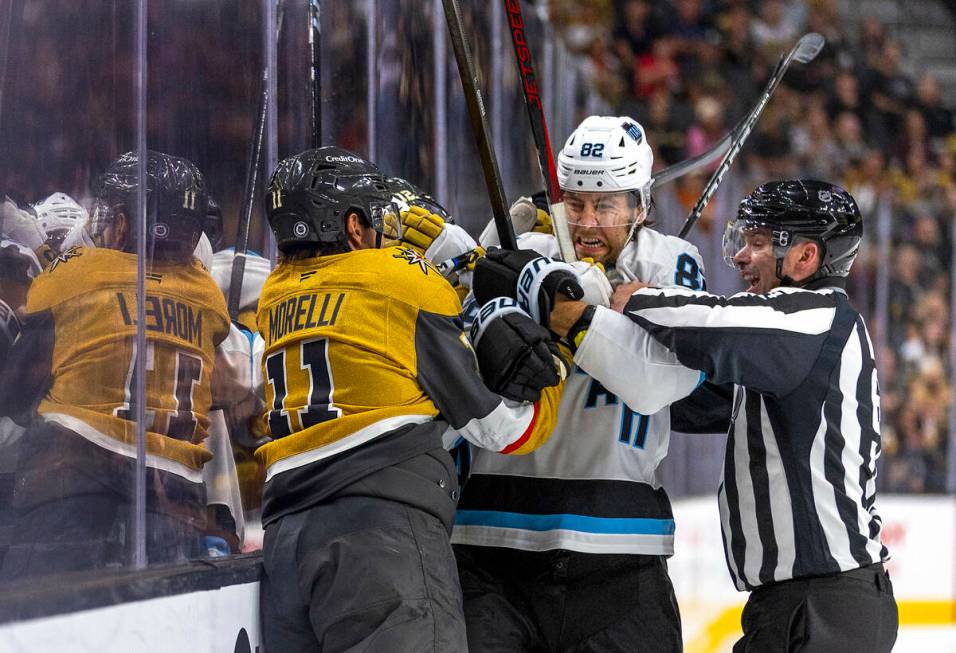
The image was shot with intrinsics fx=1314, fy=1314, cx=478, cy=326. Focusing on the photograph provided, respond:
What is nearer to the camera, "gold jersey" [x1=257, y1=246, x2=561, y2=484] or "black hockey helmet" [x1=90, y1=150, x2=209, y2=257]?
"black hockey helmet" [x1=90, y1=150, x2=209, y2=257]

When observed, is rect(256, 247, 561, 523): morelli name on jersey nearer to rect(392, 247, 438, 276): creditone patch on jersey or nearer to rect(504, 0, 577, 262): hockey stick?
rect(392, 247, 438, 276): creditone patch on jersey

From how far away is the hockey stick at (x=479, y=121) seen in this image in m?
2.22

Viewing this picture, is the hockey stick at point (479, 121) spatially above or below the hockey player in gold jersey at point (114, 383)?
above

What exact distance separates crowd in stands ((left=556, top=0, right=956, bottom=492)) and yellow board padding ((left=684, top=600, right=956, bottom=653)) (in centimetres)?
57

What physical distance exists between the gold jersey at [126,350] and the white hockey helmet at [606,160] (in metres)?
0.70

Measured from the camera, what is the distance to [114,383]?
69.3 inches

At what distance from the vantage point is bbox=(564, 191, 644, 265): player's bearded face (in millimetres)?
2395

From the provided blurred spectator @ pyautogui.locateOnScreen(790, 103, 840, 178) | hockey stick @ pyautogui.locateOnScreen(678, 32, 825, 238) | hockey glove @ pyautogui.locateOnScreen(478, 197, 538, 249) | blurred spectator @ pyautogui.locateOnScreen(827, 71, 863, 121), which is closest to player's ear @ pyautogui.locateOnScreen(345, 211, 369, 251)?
hockey glove @ pyautogui.locateOnScreen(478, 197, 538, 249)

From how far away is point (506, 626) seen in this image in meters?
2.23

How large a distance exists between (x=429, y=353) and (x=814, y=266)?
2.52 ft

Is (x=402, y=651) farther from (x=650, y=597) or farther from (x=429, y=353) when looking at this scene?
(x=650, y=597)

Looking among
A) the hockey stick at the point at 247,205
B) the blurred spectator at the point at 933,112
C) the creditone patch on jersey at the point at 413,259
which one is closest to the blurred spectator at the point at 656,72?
the blurred spectator at the point at 933,112

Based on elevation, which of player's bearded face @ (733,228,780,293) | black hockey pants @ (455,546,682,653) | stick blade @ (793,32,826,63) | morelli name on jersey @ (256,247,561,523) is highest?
stick blade @ (793,32,826,63)

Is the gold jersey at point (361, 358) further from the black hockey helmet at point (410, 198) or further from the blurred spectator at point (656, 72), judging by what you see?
the blurred spectator at point (656, 72)
